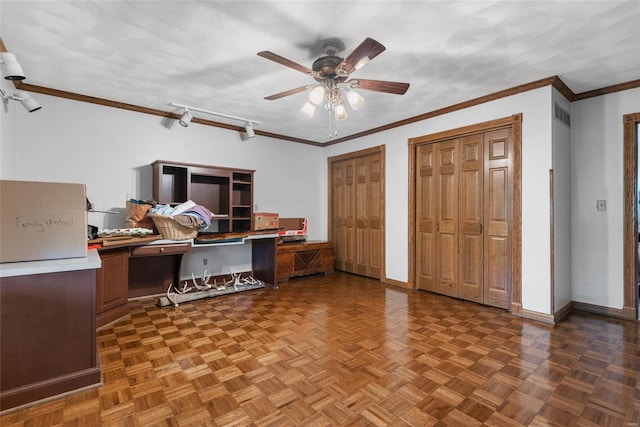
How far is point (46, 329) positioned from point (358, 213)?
4.46m

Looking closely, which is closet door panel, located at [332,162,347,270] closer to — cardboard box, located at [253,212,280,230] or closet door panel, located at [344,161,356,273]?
closet door panel, located at [344,161,356,273]

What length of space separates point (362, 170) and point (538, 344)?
11.8ft

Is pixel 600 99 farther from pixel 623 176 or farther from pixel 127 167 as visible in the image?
pixel 127 167

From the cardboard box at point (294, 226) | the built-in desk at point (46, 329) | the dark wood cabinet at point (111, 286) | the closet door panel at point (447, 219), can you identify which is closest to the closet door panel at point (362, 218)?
the cardboard box at point (294, 226)

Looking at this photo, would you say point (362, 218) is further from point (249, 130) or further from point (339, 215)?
point (249, 130)

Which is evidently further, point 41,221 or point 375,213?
point 375,213

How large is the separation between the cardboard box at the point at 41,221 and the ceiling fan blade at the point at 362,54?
204 cm

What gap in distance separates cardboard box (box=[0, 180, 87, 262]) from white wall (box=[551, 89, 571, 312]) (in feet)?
14.1

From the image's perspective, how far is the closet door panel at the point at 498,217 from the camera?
3604mm

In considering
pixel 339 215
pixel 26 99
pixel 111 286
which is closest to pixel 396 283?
pixel 339 215

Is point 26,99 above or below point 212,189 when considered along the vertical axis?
above

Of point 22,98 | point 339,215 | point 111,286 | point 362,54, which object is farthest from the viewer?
point 339,215

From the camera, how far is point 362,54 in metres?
2.12

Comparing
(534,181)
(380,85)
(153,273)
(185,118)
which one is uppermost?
(185,118)
